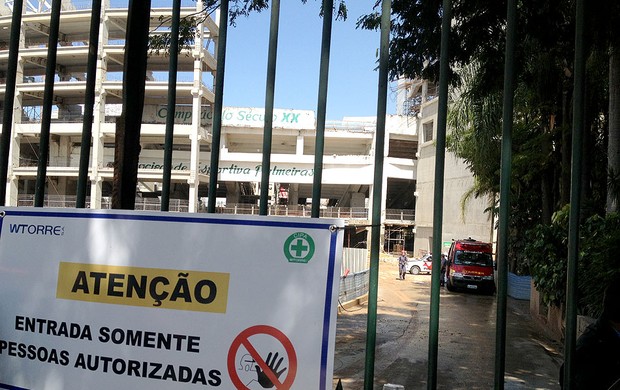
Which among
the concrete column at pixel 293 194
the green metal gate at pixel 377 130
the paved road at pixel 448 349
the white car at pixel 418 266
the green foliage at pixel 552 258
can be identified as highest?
the concrete column at pixel 293 194

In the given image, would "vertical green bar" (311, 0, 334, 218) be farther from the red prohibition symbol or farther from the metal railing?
the metal railing

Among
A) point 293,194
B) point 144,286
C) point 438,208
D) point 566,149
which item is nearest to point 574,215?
point 438,208

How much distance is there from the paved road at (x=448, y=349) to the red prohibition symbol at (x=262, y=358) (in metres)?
5.47

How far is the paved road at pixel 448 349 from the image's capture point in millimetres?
7879

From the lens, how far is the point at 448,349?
1025 centimetres

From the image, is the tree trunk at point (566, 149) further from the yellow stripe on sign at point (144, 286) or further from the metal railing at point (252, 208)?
the metal railing at point (252, 208)

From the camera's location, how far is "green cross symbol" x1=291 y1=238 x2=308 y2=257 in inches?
79.9

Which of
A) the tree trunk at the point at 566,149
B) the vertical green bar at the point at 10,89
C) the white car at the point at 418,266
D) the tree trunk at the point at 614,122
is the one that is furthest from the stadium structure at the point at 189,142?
the vertical green bar at the point at 10,89

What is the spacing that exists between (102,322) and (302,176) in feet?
117

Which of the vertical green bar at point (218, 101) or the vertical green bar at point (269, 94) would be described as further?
the vertical green bar at point (218, 101)

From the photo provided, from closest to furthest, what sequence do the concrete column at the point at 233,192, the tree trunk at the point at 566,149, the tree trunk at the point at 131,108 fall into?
the tree trunk at the point at 131,108 < the tree trunk at the point at 566,149 < the concrete column at the point at 233,192

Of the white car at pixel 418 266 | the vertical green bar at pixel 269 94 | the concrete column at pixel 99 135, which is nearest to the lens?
the vertical green bar at pixel 269 94

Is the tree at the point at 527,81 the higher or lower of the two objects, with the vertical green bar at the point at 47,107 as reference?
higher

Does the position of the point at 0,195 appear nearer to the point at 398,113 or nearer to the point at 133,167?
the point at 133,167
